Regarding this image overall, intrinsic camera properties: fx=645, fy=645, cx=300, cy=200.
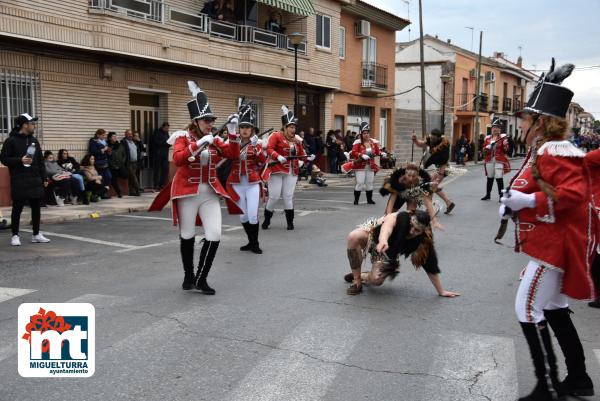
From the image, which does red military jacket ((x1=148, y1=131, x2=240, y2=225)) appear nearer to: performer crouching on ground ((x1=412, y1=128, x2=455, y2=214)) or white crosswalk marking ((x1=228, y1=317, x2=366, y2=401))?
white crosswalk marking ((x1=228, y1=317, x2=366, y2=401))

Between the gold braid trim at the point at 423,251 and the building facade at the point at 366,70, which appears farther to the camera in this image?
the building facade at the point at 366,70

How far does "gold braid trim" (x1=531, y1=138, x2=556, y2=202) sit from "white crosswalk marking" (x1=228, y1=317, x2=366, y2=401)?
1.82 meters

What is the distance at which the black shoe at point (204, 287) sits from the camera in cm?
655

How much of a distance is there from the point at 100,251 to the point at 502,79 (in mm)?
54867

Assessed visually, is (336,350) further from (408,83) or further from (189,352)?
(408,83)

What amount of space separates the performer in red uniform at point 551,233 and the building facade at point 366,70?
78.1 feet

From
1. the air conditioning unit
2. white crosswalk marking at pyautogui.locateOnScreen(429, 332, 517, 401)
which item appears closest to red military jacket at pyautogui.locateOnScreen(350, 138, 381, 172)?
white crosswalk marking at pyautogui.locateOnScreen(429, 332, 517, 401)

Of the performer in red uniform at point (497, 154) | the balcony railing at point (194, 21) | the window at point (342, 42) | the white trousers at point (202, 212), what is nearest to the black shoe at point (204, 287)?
the white trousers at point (202, 212)

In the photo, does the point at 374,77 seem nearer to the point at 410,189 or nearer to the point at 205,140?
the point at 410,189

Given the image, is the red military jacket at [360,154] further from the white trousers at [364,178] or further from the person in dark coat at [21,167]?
the person in dark coat at [21,167]

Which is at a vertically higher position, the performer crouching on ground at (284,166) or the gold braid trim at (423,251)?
the performer crouching on ground at (284,166)

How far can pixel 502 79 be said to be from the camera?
192 ft

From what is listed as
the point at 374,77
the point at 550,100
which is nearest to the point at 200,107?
the point at 550,100

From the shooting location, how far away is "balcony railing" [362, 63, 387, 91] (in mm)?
29859
